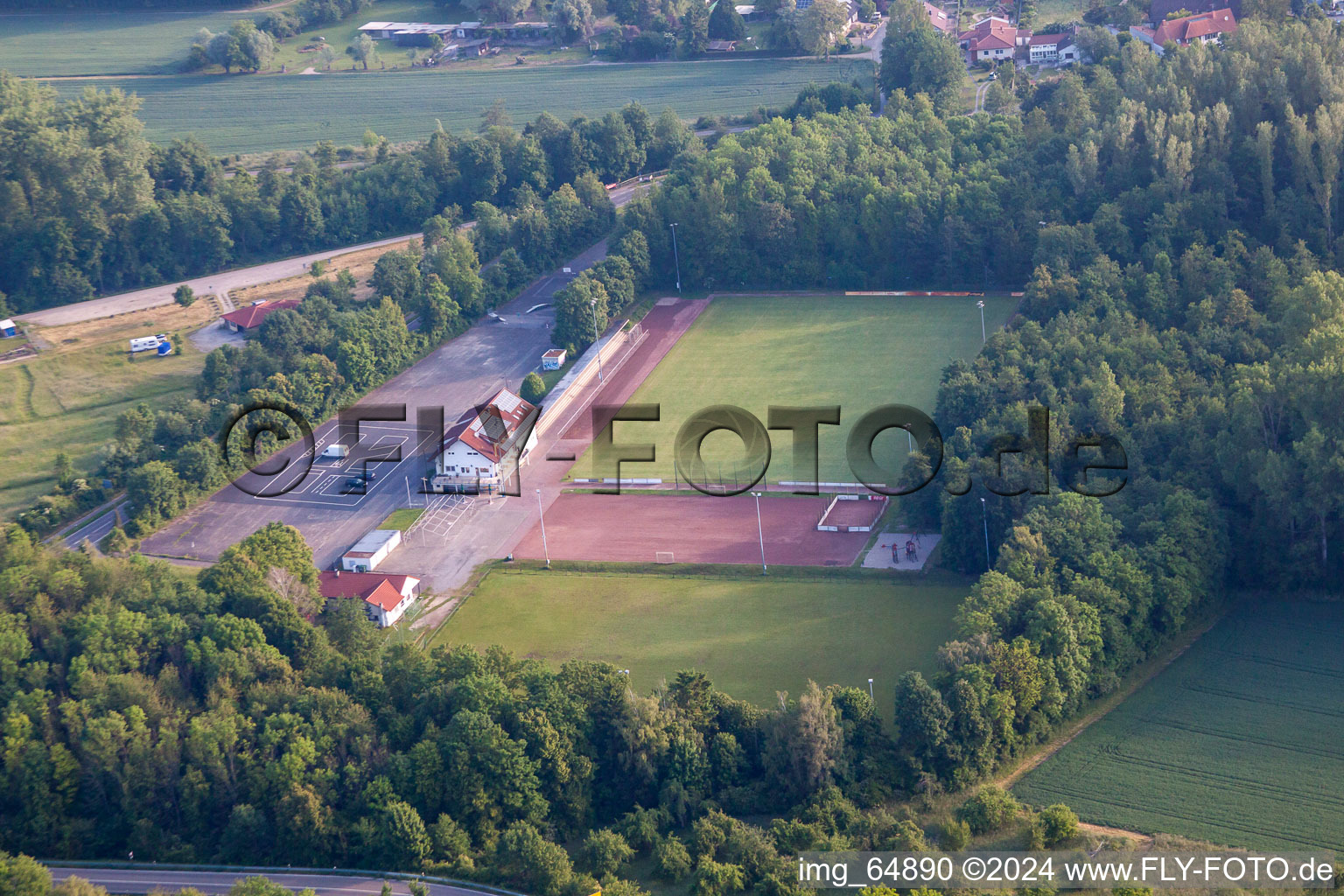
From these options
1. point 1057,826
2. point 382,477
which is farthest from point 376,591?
point 1057,826

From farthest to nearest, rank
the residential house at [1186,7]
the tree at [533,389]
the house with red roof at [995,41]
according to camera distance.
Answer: the house with red roof at [995,41] → the residential house at [1186,7] → the tree at [533,389]

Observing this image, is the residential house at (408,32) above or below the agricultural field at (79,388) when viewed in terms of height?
above

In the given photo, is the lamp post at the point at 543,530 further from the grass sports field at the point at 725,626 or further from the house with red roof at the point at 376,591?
the house with red roof at the point at 376,591

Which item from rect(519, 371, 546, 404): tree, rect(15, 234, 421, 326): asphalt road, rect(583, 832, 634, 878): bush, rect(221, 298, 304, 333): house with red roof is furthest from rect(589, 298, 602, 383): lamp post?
rect(583, 832, 634, 878): bush

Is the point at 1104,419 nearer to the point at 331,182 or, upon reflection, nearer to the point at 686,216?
the point at 686,216

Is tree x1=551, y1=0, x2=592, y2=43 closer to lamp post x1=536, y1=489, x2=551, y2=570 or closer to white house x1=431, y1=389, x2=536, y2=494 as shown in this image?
white house x1=431, y1=389, x2=536, y2=494

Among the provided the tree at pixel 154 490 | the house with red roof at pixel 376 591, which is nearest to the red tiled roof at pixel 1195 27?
the house with red roof at pixel 376 591

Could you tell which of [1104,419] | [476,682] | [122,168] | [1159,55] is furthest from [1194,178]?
[122,168]
